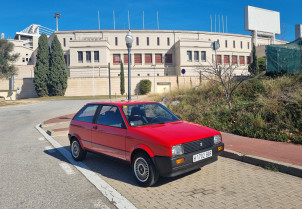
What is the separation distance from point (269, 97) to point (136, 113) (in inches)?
248

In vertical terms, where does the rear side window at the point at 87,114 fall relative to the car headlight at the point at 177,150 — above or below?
above

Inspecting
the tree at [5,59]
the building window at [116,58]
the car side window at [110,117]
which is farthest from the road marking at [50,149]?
the building window at [116,58]

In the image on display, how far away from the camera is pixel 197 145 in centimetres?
414

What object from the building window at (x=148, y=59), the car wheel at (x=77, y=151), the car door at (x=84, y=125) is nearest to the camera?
the car door at (x=84, y=125)

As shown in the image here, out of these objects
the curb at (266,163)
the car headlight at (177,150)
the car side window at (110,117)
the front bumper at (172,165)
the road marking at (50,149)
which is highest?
the car side window at (110,117)

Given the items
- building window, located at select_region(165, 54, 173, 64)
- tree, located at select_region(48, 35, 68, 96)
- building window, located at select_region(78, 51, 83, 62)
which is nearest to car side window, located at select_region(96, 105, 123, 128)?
tree, located at select_region(48, 35, 68, 96)

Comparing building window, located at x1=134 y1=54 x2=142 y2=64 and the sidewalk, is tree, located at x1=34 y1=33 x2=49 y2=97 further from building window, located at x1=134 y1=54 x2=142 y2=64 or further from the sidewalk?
the sidewalk

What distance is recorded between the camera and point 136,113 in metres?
4.94

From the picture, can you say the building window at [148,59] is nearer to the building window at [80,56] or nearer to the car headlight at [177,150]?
the building window at [80,56]

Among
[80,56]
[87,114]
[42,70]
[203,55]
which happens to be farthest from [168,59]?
[87,114]

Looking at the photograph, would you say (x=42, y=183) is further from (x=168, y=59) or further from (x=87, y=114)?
(x=168, y=59)

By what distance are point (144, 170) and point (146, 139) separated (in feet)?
1.85

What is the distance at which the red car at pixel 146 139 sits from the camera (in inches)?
153

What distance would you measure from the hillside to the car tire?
14.7ft
